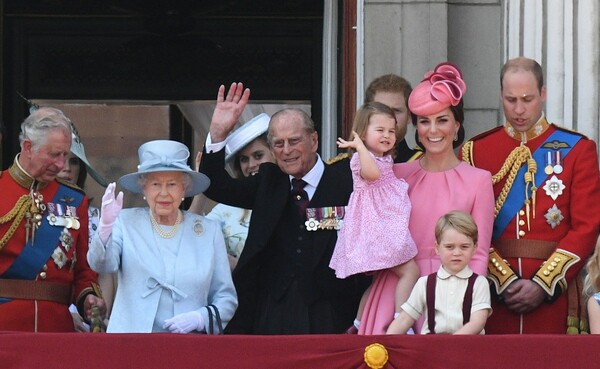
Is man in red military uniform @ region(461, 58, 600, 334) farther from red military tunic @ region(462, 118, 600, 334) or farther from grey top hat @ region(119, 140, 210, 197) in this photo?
grey top hat @ region(119, 140, 210, 197)

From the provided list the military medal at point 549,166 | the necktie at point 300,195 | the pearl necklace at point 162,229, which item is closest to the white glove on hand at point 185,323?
the pearl necklace at point 162,229

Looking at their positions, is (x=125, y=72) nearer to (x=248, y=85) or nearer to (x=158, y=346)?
(x=248, y=85)

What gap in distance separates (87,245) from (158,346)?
1.32 m

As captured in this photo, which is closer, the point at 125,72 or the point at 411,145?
the point at 411,145

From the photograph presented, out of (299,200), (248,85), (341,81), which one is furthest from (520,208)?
(248,85)

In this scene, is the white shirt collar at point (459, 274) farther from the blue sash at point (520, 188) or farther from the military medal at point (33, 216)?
the military medal at point (33, 216)

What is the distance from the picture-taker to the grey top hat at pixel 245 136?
8.29 metres

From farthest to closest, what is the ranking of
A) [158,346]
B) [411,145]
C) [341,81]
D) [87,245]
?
[341,81] < [411,145] < [87,245] < [158,346]

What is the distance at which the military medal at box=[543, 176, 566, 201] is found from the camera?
747 cm

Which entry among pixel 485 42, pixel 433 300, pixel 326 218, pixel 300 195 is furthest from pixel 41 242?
pixel 485 42

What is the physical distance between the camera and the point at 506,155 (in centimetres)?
764

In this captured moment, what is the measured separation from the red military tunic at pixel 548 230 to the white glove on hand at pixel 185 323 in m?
1.22

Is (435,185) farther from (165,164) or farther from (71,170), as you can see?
(71,170)

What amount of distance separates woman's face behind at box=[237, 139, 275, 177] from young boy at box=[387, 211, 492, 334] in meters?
1.57
